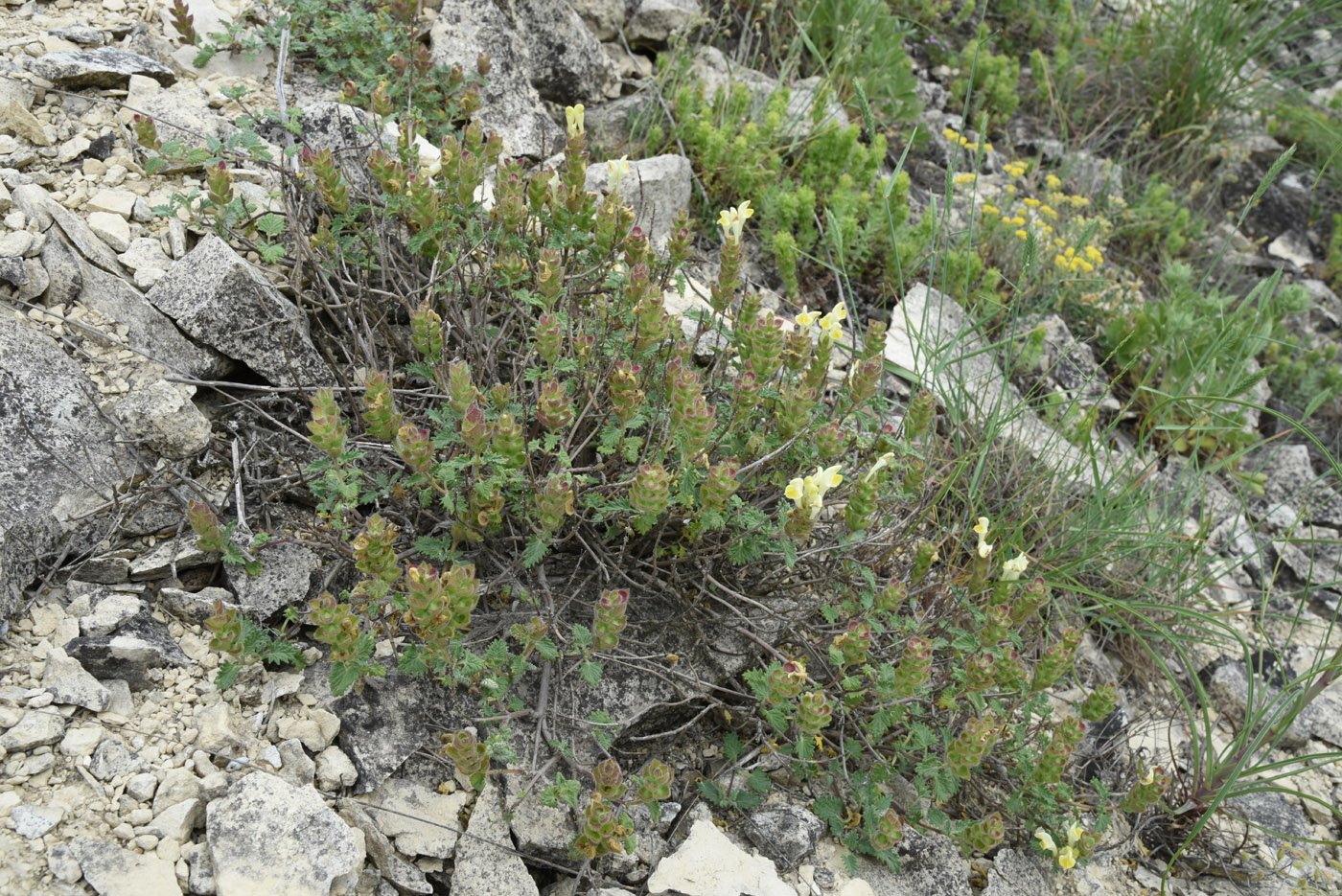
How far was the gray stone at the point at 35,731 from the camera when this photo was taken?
1.88m

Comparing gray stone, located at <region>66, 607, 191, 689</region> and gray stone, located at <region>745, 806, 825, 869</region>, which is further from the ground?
gray stone, located at <region>66, 607, 191, 689</region>

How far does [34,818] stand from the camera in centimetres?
179

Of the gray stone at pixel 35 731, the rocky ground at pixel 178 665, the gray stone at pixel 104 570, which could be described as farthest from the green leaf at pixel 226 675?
the gray stone at pixel 104 570

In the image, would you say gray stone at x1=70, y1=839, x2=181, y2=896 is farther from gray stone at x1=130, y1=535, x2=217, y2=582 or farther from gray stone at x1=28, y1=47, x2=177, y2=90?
gray stone at x1=28, y1=47, x2=177, y2=90

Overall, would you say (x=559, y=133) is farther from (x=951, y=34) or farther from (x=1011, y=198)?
(x=951, y=34)

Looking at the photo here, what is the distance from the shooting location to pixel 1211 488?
4273mm

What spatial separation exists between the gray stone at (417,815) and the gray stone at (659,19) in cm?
379

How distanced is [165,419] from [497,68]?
224cm

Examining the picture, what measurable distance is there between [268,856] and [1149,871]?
2.62 meters

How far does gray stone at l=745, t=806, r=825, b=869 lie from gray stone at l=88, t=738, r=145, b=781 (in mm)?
1445

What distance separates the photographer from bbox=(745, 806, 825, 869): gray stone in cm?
240

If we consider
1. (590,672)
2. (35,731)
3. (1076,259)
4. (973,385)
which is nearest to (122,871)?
(35,731)

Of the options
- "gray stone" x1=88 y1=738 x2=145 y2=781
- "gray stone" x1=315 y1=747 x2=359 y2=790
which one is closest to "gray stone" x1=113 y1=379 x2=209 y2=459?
"gray stone" x1=88 y1=738 x2=145 y2=781

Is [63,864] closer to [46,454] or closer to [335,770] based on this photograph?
[335,770]
